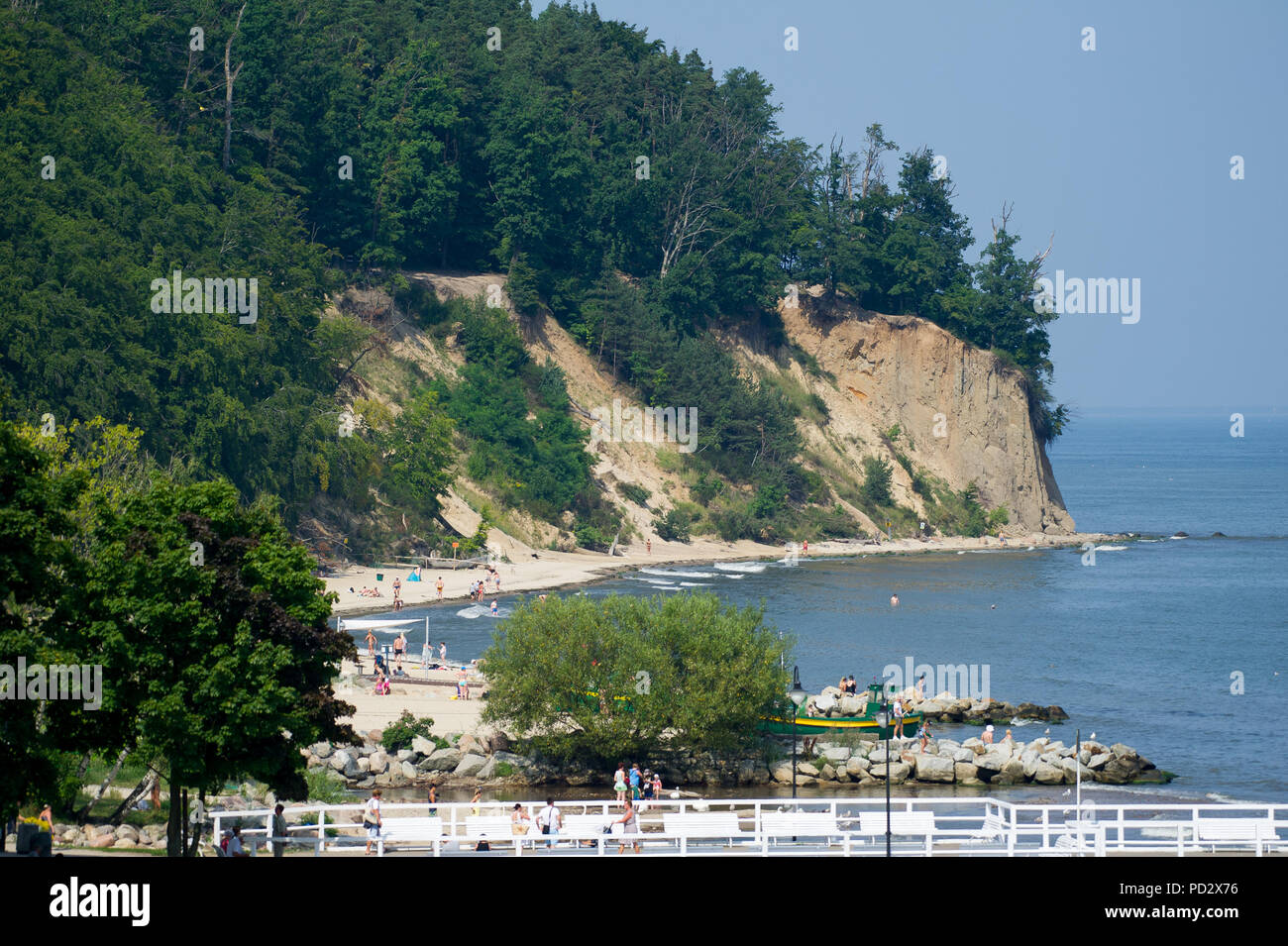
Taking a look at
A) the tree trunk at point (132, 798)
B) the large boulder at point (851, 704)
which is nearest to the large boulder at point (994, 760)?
the large boulder at point (851, 704)

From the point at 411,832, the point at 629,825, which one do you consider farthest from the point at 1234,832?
the point at 411,832

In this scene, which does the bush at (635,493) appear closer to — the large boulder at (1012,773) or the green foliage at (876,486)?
the green foliage at (876,486)

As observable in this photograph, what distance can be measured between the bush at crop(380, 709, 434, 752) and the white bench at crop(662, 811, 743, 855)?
17.8 metres

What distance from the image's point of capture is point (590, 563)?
86.1 meters

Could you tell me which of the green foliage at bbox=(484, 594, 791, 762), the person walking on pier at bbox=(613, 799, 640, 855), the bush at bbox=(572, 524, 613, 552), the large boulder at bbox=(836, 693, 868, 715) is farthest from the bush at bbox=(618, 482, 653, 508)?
the person walking on pier at bbox=(613, 799, 640, 855)

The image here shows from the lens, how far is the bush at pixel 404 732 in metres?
43.0

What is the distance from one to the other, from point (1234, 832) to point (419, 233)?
82.9 meters

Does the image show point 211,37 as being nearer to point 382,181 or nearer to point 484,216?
point 382,181

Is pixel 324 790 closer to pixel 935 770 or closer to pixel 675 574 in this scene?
pixel 935 770

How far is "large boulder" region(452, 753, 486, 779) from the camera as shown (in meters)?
41.8

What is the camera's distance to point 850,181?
126 meters
